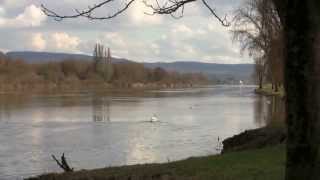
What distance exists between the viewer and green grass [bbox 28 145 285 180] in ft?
→ 35.3

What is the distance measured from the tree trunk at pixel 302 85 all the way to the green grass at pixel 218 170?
17.0ft

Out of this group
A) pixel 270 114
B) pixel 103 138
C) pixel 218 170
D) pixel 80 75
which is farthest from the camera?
pixel 80 75

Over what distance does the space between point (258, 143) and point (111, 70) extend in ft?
493

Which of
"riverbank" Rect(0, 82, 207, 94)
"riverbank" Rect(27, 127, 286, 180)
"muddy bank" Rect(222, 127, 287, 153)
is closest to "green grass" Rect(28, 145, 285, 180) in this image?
A: "riverbank" Rect(27, 127, 286, 180)

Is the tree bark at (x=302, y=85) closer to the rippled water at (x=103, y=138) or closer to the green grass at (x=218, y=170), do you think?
the green grass at (x=218, y=170)

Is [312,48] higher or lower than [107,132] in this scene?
higher

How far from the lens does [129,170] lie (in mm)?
13953

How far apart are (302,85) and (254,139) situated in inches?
729

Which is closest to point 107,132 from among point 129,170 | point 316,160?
point 129,170

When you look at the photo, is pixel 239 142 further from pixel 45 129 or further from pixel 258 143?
pixel 45 129

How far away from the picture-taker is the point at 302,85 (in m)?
4.71

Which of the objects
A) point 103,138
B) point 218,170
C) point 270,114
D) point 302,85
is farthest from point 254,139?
point 270,114

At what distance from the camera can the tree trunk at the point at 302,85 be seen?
183 inches

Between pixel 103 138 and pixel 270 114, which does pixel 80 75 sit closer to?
pixel 270 114
